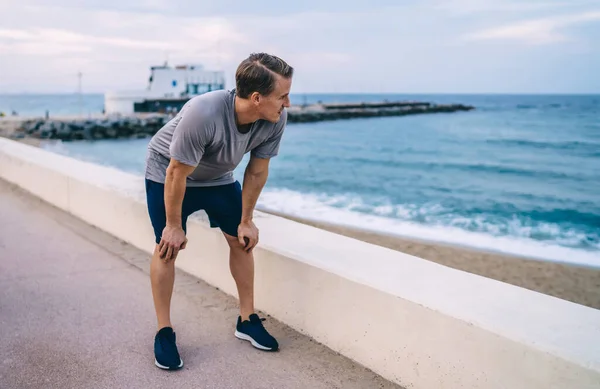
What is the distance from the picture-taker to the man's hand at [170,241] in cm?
246

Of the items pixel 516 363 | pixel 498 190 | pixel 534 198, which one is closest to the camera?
pixel 516 363

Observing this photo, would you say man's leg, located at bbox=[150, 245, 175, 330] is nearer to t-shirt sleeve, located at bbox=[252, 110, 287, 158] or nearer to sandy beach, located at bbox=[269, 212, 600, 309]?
t-shirt sleeve, located at bbox=[252, 110, 287, 158]

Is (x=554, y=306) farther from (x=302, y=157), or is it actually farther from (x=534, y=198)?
(x=302, y=157)

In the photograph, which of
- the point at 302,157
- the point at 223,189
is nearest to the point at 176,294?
the point at 223,189

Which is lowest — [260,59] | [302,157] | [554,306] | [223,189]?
[302,157]

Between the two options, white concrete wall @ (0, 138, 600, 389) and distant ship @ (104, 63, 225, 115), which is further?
distant ship @ (104, 63, 225, 115)

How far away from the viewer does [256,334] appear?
2.71 metres

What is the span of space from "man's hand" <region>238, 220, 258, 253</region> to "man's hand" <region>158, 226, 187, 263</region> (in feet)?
0.94

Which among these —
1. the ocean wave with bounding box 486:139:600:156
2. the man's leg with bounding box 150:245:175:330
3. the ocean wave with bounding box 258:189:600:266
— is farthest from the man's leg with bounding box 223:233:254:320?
the ocean wave with bounding box 486:139:600:156

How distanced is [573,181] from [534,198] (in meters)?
4.19

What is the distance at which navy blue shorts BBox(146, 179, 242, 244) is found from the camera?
2.59 m

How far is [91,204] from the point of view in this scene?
5.02 m

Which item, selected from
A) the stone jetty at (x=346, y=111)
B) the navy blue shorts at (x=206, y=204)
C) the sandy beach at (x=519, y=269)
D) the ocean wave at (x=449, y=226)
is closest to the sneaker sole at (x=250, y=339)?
the navy blue shorts at (x=206, y=204)

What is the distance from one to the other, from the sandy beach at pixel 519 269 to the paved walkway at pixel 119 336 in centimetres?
439
